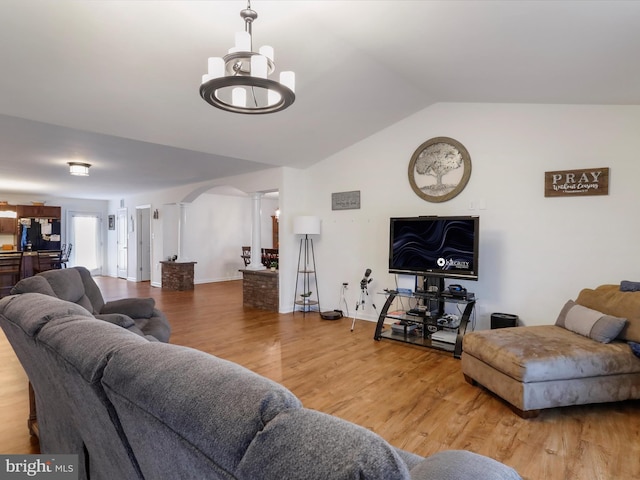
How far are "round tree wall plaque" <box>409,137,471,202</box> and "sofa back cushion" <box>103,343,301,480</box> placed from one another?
4207 mm

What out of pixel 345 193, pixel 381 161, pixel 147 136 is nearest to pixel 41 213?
pixel 147 136

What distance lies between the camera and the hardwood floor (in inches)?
81.9

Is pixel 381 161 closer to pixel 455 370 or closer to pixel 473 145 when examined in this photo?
pixel 473 145

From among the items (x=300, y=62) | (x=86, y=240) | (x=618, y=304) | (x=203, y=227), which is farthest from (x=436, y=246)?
(x=86, y=240)

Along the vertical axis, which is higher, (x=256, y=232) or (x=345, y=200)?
(x=345, y=200)

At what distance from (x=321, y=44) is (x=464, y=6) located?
1.15m

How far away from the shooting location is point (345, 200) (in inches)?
215

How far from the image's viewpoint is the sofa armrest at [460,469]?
807mm

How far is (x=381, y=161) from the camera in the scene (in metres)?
5.07

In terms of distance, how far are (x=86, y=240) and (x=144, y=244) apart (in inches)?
94.4

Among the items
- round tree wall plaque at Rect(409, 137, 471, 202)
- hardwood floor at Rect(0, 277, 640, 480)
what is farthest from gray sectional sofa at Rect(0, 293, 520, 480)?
round tree wall plaque at Rect(409, 137, 471, 202)

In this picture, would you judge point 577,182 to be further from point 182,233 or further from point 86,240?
point 86,240

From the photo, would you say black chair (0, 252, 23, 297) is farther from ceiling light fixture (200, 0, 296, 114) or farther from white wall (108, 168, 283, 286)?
ceiling light fixture (200, 0, 296, 114)

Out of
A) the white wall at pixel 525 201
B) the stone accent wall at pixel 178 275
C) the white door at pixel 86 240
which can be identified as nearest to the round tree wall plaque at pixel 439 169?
the white wall at pixel 525 201
